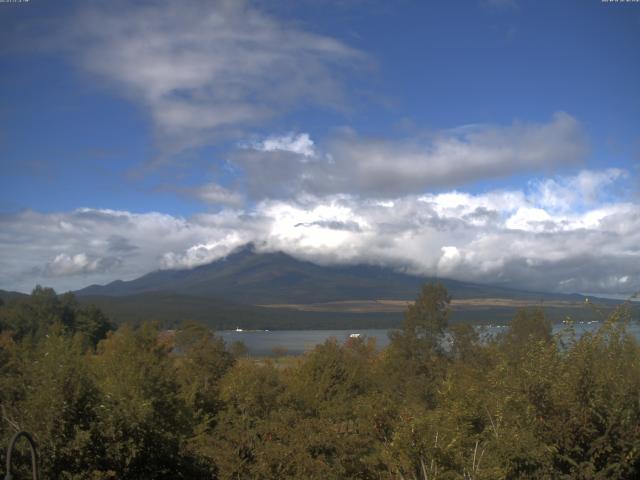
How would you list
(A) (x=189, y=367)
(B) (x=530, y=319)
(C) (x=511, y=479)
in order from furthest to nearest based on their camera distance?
(B) (x=530, y=319)
(A) (x=189, y=367)
(C) (x=511, y=479)

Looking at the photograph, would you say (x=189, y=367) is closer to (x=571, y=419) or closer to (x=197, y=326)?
(x=197, y=326)

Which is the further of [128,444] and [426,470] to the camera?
[128,444]

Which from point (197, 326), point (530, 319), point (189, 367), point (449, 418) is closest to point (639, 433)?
point (449, 418)

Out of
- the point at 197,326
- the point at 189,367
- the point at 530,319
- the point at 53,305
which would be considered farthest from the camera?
the point at 53,305

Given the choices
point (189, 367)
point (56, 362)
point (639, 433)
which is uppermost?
point (56, 362)

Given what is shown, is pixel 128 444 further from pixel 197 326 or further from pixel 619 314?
pixel 197 326

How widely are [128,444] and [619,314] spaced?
492 inches

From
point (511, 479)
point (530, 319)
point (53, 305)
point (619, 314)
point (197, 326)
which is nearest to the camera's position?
point (511, 479)

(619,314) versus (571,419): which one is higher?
(619,314)

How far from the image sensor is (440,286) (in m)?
54.1

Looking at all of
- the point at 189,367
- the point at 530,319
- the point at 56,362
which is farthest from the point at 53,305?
the point at 56,362

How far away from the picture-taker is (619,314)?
14820 millimetres

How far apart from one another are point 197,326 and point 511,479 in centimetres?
4552

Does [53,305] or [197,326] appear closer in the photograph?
[197,326]
